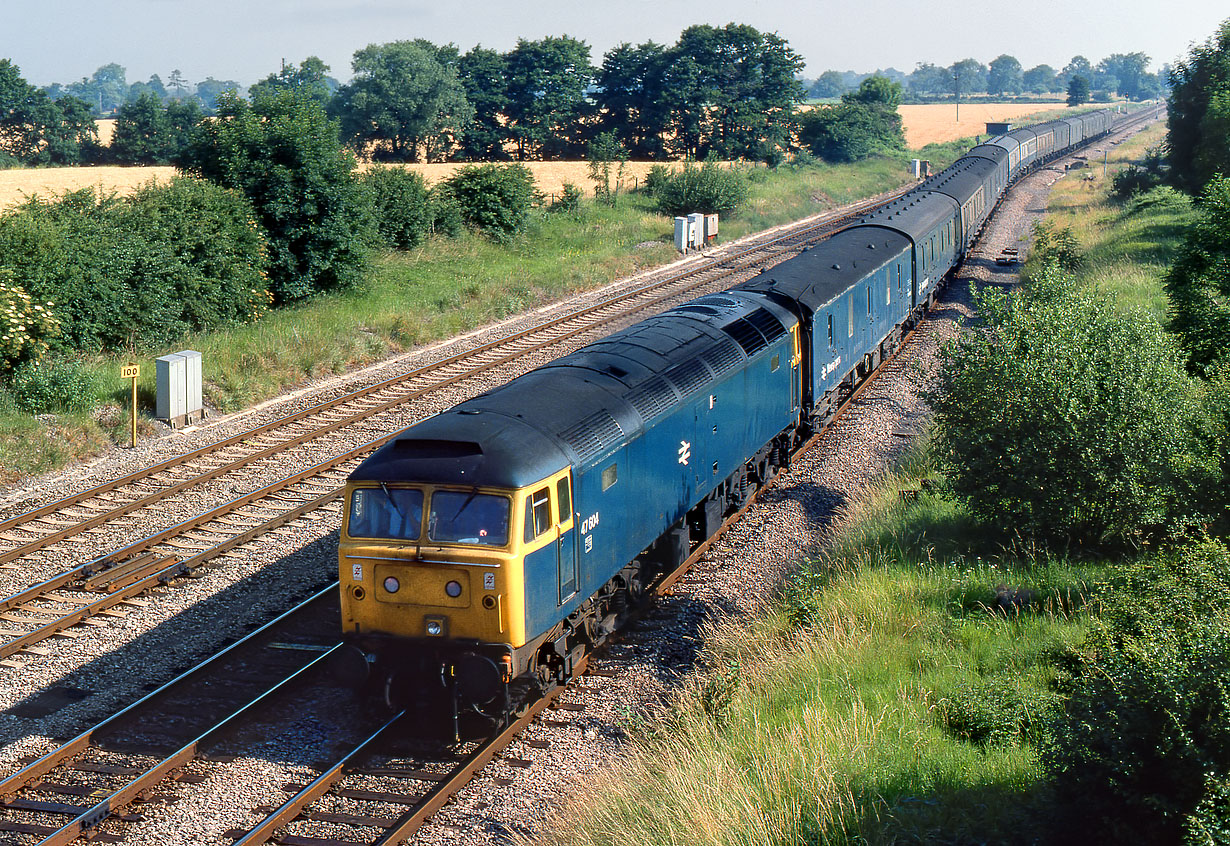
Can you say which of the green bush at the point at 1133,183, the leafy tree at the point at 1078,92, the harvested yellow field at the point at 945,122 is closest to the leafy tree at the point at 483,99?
the green bush at the point at 1133,183

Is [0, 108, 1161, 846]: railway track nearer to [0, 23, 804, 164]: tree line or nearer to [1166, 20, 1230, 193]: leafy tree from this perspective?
[1166, 20, 1230, 193]: leafy tree

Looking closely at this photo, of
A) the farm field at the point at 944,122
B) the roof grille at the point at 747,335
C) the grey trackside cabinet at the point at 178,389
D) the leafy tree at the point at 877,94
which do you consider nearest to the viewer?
the roof grille at the point at 747,335

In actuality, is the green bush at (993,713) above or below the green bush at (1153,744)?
below

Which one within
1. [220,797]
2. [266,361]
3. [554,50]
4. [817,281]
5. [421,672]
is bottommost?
[220,797]

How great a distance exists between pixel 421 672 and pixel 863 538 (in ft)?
22.1

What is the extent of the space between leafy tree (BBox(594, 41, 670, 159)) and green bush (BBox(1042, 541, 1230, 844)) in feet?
239

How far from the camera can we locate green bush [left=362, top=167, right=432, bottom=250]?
1359 inches

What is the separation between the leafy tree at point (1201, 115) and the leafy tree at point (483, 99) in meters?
43.7

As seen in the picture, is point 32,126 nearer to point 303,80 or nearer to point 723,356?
point 303,80

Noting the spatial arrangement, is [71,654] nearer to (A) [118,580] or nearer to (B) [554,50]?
(A) [118,580]

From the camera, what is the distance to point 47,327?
806 inches

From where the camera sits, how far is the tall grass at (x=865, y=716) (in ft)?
24.6

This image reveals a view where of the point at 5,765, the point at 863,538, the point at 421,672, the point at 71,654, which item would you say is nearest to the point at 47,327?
the point at 71,654

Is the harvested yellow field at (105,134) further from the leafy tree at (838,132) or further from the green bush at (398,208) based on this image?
the leafy tree at (838,132)
